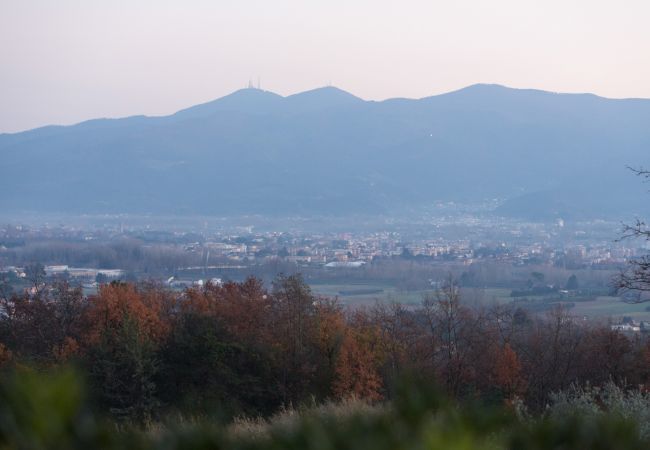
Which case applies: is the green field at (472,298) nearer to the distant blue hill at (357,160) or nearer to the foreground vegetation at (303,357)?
the foreground vegetation at (303,357)

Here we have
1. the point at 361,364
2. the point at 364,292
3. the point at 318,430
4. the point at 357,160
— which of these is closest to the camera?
the point at 318,430

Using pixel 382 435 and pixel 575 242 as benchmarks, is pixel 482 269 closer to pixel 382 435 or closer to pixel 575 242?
pixel 575 242

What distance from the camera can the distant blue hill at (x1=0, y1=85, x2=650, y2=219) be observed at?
11644 cm

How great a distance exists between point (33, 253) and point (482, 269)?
33365mm

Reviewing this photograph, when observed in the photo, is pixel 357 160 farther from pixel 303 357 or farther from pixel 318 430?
pixel 318 430

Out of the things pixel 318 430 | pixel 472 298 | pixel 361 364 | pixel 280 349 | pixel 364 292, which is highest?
pixel 318 430

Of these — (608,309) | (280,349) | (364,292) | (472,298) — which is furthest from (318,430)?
(364,292)

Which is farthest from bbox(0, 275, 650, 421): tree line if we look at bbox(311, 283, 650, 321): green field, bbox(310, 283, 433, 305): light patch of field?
bbox(310, 283, 433, 305): light patch of field

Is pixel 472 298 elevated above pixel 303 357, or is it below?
below

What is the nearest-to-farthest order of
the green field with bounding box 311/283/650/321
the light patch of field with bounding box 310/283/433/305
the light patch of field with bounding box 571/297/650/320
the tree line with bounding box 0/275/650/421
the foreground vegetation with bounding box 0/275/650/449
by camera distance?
the foreground vegetation with bounding box 0/275/650/449 < the tree line with bounding box 0/275/650/421 < the light patch of field with bounding box 571/297/650/320 < the green field with bounding box 311/283/650/321 < the light patch of field with bounding box 310/283/433/305

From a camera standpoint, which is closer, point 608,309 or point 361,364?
point 361,364

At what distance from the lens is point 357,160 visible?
5561 inches

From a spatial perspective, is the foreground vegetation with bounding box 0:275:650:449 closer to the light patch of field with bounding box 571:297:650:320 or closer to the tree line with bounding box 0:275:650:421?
the tree line with bounding box 0:275:650:421

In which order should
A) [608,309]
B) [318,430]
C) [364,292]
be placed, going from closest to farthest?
[318,430] < [608,309] < [364,292]
